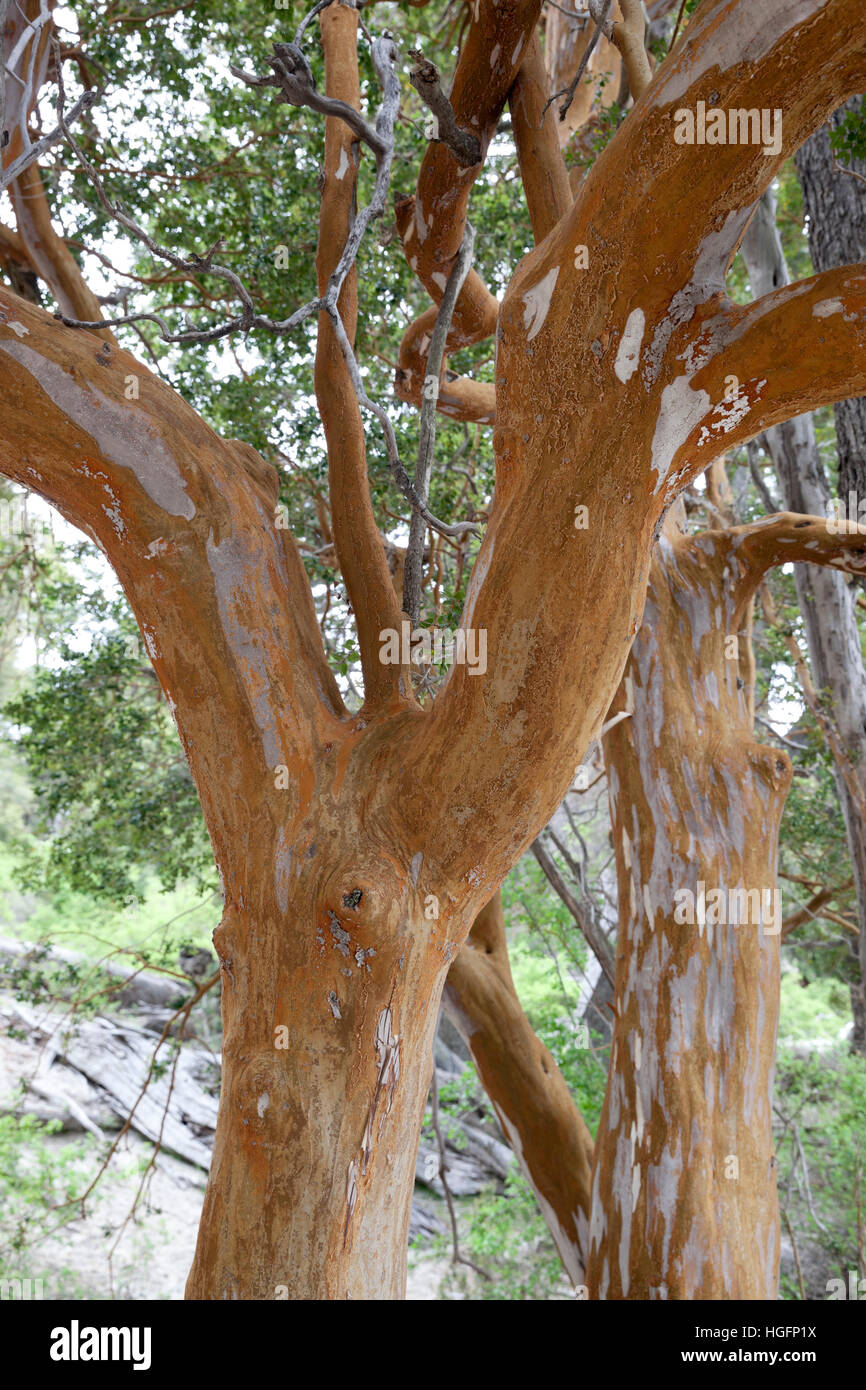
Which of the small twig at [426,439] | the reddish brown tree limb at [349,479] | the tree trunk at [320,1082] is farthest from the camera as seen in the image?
the small twig at [426,439]

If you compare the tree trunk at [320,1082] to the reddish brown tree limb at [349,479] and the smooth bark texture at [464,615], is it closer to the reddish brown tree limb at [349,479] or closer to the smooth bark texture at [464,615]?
the smooth bark texture at [464,615]

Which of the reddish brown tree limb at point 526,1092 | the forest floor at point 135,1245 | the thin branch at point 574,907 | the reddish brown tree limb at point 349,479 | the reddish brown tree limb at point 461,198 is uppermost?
the reddish brown tree limb at point 461,198

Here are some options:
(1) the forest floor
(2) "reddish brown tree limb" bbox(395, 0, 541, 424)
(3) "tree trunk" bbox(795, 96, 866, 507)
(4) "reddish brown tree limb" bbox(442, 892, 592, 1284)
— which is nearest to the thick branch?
(2) "reddish brown tree limb" bbox(395, 0, 541, 424)

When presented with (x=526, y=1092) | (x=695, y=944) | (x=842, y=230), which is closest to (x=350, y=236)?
(x=842, y=230)

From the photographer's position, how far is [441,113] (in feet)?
7.87

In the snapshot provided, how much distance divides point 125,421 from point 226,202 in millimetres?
2578

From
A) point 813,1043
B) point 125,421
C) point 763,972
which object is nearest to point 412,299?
point 125,421

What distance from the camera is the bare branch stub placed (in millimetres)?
2236

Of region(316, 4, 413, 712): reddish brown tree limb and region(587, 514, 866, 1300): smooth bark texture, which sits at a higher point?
region(316, 4, 413, 712): reddish brown tree limb

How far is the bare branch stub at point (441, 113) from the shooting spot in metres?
2.24

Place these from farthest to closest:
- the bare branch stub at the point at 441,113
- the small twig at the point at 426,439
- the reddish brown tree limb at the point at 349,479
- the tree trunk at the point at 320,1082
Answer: the small twig at the point at 426,439 < the reddish brown tree limb at the point at 349,479 < the bare branch stub at the point at 441,113 < the tree trunk at the point at 320,1082

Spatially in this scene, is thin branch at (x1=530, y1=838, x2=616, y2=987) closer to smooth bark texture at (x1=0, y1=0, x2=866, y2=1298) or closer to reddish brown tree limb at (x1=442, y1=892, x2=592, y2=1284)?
reddish brown tree limb at (x1=442, y1=892, x2=592, y2=1284)

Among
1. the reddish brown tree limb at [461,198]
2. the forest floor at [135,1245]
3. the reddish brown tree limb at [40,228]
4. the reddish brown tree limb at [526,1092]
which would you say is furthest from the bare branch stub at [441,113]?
the forest floor at [135,1245]

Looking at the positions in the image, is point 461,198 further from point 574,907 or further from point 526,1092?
point 574,907
